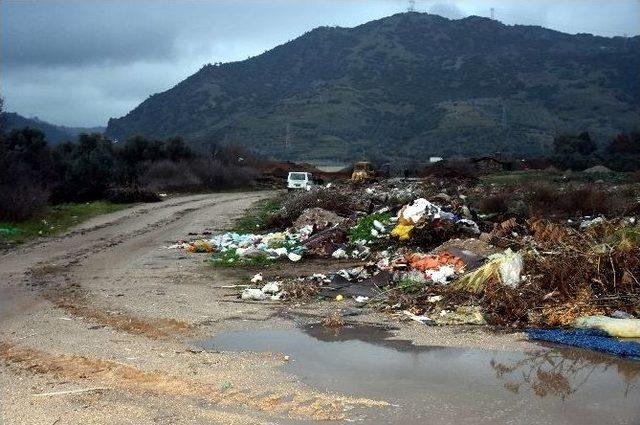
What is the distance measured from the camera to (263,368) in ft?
20.9

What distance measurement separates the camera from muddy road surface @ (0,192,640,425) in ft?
16.8

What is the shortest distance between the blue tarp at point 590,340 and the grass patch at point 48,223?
13433 mm

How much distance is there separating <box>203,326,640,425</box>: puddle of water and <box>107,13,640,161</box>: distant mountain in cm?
6903

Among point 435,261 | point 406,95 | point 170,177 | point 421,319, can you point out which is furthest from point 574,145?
point 406,95

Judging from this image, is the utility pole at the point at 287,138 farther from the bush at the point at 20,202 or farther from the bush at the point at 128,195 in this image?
the bush at the point at 20,202

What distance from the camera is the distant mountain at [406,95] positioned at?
96.1 metres

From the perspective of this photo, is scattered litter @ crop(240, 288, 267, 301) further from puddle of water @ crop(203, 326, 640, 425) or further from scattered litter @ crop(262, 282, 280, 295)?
puddle of water @ crop(203, 326, 640, 425)

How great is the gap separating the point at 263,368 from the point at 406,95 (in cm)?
12155

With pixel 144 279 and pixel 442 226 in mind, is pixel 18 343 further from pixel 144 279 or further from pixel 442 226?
A: pixel 442 226

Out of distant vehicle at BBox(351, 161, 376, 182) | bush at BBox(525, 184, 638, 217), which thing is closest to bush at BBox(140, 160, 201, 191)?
distant vehicle at BBox(351, 161, 376, 182)

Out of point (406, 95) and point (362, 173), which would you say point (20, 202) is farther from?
point (406, 95)

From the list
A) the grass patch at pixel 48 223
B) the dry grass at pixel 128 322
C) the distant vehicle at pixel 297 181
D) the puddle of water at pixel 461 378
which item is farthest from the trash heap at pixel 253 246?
the distant vehicle at pixel 297 181

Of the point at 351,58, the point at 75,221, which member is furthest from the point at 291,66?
the point at 75,221

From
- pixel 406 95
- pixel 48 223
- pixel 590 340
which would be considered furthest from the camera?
pixel 406 95
